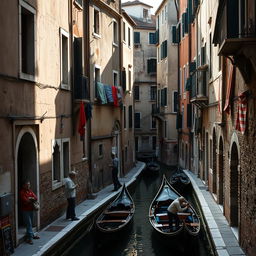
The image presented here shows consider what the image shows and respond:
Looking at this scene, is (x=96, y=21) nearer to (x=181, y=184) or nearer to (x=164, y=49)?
(x=181, y=184)

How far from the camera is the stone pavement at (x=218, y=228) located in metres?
10.1

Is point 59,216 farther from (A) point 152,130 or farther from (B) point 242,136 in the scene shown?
(A) point 152,130

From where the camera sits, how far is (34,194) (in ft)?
37.0

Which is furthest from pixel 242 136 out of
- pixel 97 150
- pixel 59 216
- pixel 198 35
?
pixel 198 35

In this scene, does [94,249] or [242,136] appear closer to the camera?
[242,136]

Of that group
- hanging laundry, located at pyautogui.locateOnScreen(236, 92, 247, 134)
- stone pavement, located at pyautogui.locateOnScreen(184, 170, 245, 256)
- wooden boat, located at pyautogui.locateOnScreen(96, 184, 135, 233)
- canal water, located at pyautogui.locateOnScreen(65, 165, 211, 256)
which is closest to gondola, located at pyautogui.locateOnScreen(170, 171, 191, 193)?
stone pavement, located at pyautogui.locateOnScreen(184, 170, 245, 256)

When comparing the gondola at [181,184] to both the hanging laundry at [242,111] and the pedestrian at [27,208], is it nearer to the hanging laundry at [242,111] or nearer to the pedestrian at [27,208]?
the pedestrian at [27,208]

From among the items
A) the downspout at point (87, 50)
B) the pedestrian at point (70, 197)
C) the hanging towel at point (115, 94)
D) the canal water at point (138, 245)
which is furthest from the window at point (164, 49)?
the pedestrian at point (70, 197)

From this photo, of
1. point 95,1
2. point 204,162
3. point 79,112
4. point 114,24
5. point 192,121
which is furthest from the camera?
point 192,121

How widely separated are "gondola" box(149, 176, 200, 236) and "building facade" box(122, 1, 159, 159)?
27089 millimetres

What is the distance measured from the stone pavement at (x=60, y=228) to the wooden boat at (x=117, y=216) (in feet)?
2.06

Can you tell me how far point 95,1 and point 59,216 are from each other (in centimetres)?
937

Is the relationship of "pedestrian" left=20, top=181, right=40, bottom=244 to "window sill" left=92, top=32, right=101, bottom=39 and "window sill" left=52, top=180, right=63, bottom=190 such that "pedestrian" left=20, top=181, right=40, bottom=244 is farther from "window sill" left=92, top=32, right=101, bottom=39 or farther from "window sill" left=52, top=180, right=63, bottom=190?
"window sill" left=92, top=32, right=101, bottom=39

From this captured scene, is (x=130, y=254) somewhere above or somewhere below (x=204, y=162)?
below
